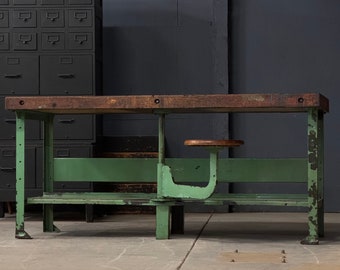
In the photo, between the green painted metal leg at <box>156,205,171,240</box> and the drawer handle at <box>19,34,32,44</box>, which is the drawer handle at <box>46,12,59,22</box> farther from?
the green painted metal leg at <box>156,205,171,240</box>

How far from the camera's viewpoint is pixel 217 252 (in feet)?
11.3

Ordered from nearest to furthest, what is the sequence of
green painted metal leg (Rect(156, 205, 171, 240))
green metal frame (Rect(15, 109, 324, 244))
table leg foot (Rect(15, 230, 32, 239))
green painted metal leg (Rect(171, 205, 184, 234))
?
1. green metal frame (Rect(15, 109, 324, 244))
2. green painted metal leg (Rect(156, 205, 171, 240))
3. table leg foot (Rect(15, 230, 32, 239))
4. green painted metal leg (Rect(171, 205, 184, 234))

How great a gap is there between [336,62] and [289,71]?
442 mm

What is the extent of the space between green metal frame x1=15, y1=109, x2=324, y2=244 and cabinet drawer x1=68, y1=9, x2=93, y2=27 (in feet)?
4.00

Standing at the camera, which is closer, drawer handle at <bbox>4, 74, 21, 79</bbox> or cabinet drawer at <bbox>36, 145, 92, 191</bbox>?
cabinet drawer at <bbox>36, 145, 92, 191</bbox>

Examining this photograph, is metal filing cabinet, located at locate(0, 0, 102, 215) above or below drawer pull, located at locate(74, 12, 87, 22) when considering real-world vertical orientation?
below

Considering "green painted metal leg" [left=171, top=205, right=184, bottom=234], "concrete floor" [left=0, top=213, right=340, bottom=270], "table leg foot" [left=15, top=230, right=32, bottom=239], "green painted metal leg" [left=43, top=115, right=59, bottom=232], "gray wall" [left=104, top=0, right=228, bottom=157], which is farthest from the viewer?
"gray wall" [left=104, top=0, right=228, bottom=157]

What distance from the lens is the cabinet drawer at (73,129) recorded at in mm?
5277

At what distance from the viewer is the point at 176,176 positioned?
14.0ft

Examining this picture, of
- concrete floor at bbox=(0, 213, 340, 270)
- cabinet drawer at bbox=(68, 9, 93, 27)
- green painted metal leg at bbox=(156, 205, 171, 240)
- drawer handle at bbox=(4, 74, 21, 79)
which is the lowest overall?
concrete floor at bbox=(0, 213, 340, 270)

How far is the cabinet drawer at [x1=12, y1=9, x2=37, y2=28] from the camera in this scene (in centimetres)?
534

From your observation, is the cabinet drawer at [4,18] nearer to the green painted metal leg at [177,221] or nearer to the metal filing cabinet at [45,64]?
the metal filing cabinet at [45,64]

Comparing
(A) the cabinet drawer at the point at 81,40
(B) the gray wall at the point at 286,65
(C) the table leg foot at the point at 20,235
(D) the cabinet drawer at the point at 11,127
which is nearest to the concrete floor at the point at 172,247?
(C) the table leg foot at the point at 20,235

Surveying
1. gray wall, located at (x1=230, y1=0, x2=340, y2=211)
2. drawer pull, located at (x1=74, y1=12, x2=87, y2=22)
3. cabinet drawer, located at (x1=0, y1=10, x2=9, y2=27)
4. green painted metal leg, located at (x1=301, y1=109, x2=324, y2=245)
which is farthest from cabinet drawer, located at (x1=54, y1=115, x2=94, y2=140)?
green painted metal leg, located at (x1=301, y1=109, x2=324, y2=245)
